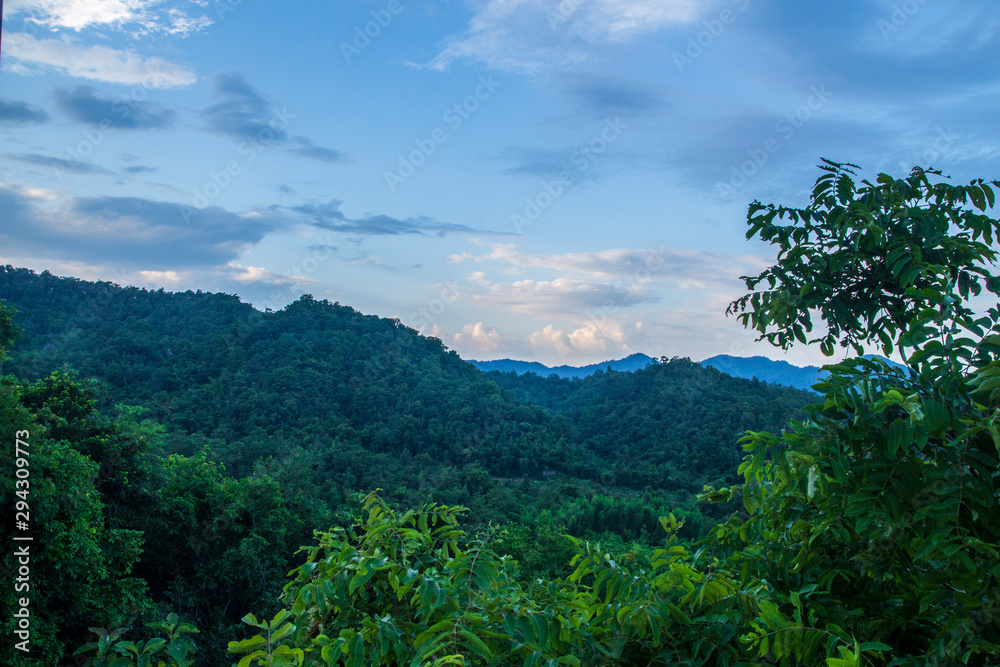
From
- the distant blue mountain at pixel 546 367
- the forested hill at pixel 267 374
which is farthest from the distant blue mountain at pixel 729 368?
the forested hill at pixel 267 374

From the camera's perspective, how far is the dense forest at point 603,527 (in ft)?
5.52

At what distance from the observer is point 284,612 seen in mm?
1806

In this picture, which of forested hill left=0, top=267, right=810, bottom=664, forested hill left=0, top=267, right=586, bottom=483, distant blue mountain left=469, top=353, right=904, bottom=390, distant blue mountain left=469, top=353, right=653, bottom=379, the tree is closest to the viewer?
the tree

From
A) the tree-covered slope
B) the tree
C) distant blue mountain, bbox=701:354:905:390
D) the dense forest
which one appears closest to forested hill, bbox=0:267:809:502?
the tree-covered slope

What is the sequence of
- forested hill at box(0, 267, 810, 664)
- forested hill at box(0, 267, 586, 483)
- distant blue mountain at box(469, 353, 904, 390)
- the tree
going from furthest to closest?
distant blue mountain at box(469, 353, 904, 390)
forested hill at box(0, 267, 586, 483)
forested hill at box(0, 267, 810, 664)
the tree

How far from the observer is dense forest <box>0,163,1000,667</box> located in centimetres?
168

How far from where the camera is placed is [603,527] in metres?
26.6

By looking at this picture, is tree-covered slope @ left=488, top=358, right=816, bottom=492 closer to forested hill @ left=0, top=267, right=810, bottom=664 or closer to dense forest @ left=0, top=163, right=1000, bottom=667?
forested hill @ left=0, top=267, right=810, bottom=664

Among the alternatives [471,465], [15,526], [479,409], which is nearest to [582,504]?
[471,465]

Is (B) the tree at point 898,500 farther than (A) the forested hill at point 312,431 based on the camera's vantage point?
No

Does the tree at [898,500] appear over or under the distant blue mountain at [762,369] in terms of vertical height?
under

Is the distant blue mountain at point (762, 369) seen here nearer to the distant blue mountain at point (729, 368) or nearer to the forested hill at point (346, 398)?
the distant blue mountain at point (729, 368)

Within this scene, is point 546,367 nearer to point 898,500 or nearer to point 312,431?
point 312,431

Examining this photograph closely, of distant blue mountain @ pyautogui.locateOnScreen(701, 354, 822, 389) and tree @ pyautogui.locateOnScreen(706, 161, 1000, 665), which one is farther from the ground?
distant blue mountain @ pyautogui.locateOnScreen(701, 354, 822, 389)
